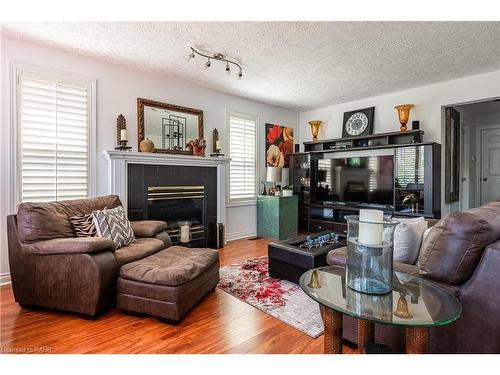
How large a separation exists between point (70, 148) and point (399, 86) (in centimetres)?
470

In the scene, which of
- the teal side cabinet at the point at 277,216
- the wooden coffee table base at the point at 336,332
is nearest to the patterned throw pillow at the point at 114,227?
the wooden coffee table base at the point at 336,332

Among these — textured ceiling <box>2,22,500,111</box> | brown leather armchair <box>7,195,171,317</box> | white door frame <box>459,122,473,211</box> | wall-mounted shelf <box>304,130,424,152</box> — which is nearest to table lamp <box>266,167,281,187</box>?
wall-mounted shelf <box>304,130,424,152</box>

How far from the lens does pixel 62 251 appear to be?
2.17 m

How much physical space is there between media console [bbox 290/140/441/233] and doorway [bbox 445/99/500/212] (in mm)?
1791

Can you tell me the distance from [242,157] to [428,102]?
3.09 meters

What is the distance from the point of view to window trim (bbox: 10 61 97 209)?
9.56ft

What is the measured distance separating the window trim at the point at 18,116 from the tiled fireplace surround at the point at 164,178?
0.22 metres

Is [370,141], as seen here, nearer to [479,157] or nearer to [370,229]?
[479,157]

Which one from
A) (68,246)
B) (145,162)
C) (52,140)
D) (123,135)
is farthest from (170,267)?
(52,140)

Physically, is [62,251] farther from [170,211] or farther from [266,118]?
[266,118]

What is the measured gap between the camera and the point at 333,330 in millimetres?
1327

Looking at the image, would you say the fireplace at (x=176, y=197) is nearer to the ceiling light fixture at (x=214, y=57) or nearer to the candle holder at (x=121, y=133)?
the candle holder at (x=121, y=133)

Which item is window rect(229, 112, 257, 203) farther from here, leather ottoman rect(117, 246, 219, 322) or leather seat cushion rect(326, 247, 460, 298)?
leather seat cushion rect(326, 247, 460, 298)
